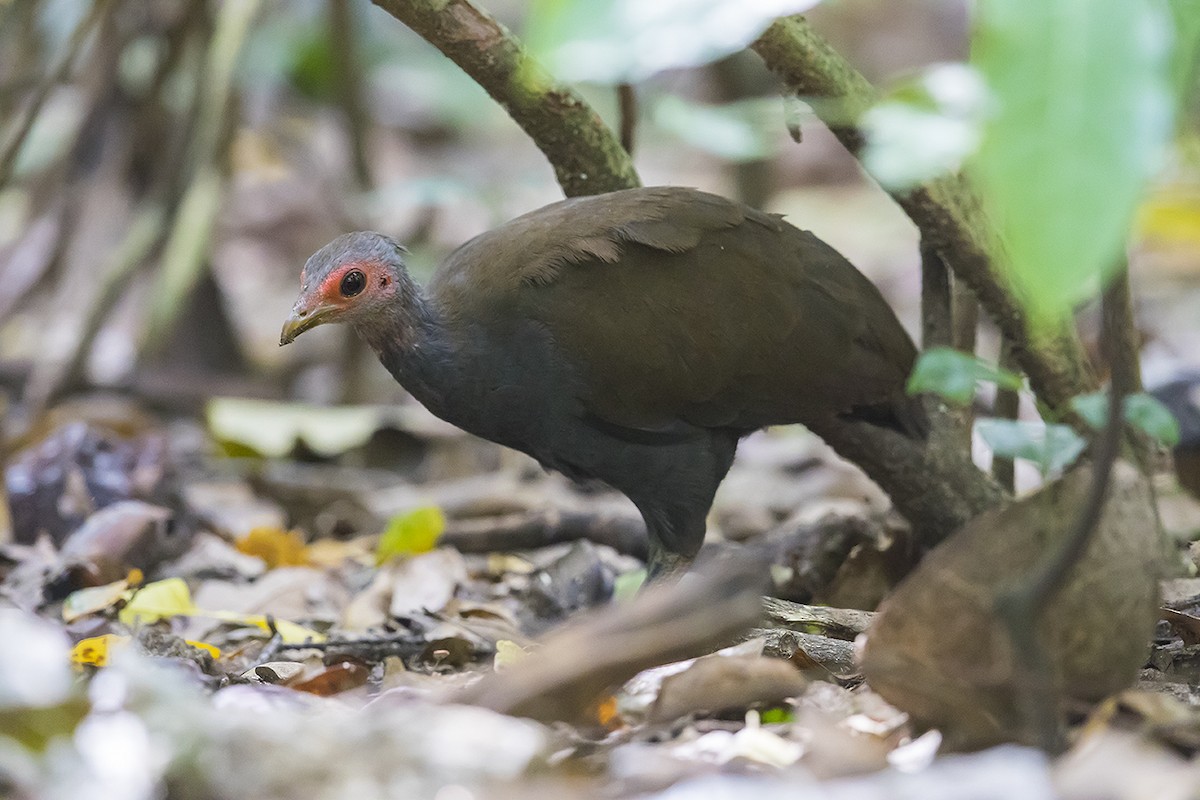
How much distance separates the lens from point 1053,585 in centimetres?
185

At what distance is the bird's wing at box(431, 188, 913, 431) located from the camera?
3559 mm

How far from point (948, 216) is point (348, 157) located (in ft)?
17.2

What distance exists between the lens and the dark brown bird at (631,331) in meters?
3.57

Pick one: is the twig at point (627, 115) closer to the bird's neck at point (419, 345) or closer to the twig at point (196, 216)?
the bird's neck at point (419, 345)

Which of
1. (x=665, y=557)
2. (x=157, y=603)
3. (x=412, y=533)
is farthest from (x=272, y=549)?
(x=665, y=557)

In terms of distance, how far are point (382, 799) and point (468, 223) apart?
8.64 m

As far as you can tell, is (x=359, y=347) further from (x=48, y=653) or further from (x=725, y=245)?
(x=48, y=653)

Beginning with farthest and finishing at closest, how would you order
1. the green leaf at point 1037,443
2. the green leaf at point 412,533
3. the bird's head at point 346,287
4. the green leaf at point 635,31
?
the green leaf at point 412,533, the bird's head at point 346,287, the green leaf at point 1037,443, the green leaf at point 635,31

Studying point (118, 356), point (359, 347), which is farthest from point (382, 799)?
point (118, 356)

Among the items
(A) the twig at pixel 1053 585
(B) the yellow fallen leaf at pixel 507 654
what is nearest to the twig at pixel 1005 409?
(B) the yellow fallen leaf at pixel 507 654

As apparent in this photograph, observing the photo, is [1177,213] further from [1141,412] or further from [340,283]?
[1141,412]

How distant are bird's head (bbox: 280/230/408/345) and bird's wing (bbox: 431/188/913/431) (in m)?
0.16

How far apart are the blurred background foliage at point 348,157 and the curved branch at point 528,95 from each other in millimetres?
367

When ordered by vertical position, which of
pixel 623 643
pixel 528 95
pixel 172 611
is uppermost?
pixel 528 95
